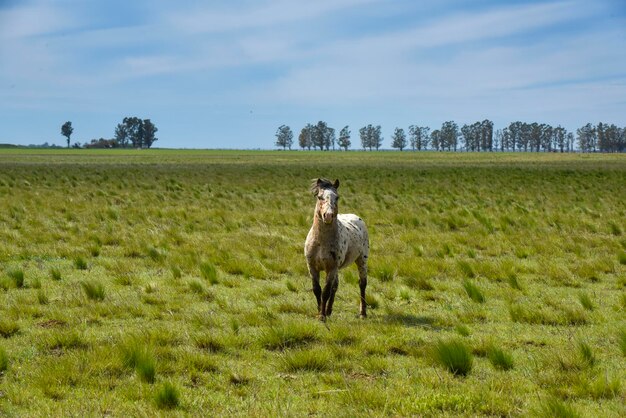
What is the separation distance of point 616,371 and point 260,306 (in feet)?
15.6

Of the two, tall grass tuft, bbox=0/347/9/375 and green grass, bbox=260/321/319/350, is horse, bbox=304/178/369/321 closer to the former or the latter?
green grass, bbox=260/321/319/350

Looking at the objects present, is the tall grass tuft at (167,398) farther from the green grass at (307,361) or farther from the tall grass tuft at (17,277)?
the tall grass tuft at (17,277)

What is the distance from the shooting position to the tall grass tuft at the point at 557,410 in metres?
4.93

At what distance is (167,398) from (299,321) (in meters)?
2.75

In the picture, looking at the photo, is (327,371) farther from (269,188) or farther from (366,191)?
(269,188)

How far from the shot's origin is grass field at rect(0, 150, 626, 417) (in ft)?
18.4

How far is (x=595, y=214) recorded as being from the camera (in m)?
21.2

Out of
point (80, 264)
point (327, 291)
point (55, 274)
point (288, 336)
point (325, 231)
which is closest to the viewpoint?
point (288, 336)

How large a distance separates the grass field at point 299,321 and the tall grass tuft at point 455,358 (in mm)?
16

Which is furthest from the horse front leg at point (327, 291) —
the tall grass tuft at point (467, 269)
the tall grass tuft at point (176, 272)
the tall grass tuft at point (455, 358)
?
the tall grass tuft at point (467, 269)

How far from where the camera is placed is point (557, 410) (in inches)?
197

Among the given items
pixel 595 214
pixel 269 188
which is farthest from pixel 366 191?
pixel 595 214

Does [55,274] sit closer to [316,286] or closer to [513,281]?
[316,286]

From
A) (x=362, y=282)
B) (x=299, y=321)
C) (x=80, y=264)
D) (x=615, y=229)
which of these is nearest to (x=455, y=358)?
(x=299, y=321)
